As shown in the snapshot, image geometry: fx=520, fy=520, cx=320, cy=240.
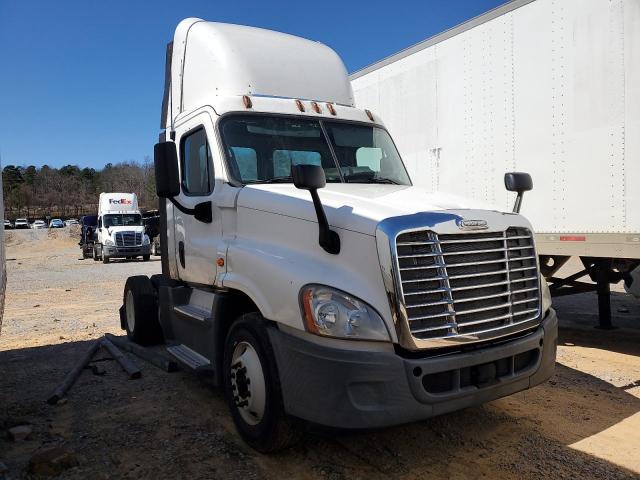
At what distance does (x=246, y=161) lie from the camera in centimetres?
429

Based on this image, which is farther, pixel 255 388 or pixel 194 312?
pixel 194 312

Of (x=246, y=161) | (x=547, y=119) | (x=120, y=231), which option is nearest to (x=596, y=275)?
(x=547, y=119)

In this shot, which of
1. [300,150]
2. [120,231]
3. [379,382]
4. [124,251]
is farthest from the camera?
[120,231]

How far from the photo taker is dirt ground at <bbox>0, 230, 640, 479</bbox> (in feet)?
11.3

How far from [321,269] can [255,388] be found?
1023 millimetres

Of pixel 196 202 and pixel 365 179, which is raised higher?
pixel 365 179

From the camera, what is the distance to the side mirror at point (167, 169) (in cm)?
434

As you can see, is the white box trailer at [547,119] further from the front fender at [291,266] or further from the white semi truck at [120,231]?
the white semi truck at [120,231]

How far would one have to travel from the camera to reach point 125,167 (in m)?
111

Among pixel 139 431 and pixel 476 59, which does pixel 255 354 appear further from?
pixel 476 59

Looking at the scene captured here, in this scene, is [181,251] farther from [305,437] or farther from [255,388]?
[305,437]

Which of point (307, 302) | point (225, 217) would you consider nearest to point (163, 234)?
point (225, 217)

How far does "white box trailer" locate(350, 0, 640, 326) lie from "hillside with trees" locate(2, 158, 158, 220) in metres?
88.2

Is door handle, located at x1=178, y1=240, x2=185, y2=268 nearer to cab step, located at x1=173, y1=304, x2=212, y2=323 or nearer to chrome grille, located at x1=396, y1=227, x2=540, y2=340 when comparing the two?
cab step, located at x1=173, y1=304, x2=212, y2=323
